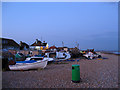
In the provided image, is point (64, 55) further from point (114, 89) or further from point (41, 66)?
point (114, 89)

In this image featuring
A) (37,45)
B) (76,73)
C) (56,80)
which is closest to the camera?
(76,73)

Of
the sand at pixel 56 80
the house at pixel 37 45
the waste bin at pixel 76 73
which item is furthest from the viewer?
the house at pixel 37 45

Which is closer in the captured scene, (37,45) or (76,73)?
(76,73)

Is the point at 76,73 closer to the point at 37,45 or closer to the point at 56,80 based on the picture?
the point at 56,80

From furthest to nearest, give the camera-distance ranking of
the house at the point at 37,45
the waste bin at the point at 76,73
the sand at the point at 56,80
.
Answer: the house at the point at 37,45 → the waste bin at the point at 76,73 → the sand at the point at 56,80

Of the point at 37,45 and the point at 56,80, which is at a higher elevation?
the point at 37,45

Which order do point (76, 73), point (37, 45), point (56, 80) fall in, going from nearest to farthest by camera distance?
point (76, 73) → point (56, 80) → point (37, 45)

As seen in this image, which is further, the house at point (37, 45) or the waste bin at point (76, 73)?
the house at point (37, 45)

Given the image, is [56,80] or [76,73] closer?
[76,73]

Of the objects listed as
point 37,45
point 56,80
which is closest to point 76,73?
point 56,80

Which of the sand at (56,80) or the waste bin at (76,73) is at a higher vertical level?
the waste bin at (76,73)

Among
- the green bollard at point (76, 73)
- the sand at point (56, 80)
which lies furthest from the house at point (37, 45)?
the green bollard at point (76, 73)

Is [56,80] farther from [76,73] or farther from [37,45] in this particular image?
[37,45]

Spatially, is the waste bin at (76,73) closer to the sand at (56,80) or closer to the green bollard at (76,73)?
the green bollard at (76,73)
